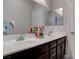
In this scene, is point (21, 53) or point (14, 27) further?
point (14, 27)

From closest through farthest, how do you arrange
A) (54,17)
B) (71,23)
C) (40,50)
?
(40,50) < (71,23) < (54,17)

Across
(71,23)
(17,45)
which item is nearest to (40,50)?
(17,45)

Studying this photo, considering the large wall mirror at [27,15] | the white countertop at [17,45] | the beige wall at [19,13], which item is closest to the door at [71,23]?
the large wall mirror at [27,15]

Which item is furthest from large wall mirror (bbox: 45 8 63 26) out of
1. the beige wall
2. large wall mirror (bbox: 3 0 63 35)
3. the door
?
the beige wall

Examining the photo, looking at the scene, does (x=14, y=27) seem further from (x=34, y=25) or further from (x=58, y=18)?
(x=58, y=18)

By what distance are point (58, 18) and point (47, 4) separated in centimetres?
58

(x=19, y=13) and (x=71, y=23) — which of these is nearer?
(x=19, y=13)

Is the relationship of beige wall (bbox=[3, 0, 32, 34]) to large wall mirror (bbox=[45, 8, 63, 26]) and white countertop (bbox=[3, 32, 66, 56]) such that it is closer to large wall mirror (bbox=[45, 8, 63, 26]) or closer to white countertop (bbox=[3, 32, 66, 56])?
white countertop (bbox=[3, 32, 66, 56])

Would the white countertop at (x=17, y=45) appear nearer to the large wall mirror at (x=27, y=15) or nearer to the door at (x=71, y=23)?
the large wall mirror at (x=27, y=15)

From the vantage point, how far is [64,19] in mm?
4199

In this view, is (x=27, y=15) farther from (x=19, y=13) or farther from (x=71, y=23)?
(x=71, y=23)

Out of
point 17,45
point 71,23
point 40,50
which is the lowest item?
point 40,50
